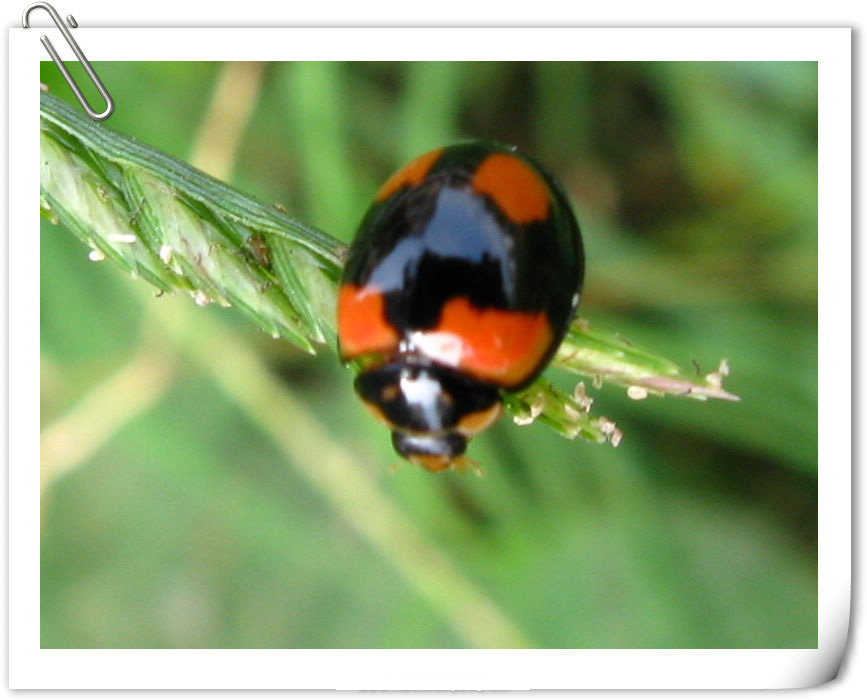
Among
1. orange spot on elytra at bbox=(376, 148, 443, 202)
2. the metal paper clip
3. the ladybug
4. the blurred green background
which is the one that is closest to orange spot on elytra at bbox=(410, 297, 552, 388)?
the ladybug

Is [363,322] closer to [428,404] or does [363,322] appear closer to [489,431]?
[428,404]

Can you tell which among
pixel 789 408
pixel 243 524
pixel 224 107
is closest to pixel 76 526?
pixel 243 524

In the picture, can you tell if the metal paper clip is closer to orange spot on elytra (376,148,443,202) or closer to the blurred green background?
orange spot on elytra (376,148,443,202)
